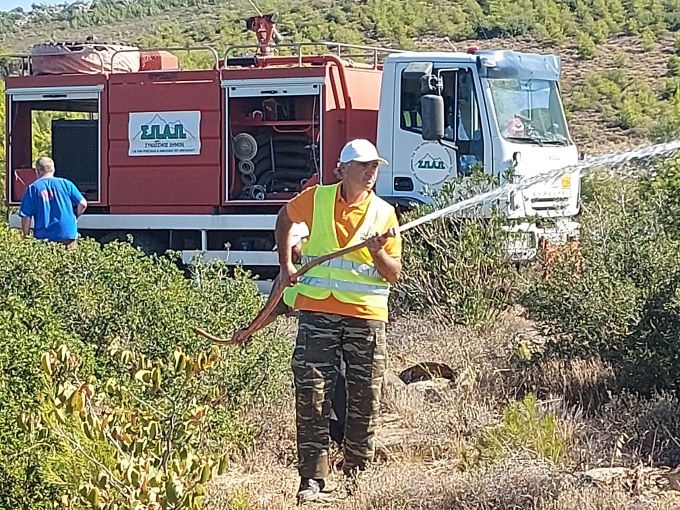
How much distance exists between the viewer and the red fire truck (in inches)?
488

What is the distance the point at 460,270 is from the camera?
10070mm

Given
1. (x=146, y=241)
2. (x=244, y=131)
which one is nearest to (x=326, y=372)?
(x=244, y=131)

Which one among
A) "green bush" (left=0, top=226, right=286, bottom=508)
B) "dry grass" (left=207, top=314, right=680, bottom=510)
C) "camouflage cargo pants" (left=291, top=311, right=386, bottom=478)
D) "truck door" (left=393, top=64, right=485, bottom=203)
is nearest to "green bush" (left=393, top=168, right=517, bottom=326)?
"dry grass" (left=207, top=314, right=680, bottom=510)

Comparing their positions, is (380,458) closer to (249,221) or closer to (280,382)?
(280,382)

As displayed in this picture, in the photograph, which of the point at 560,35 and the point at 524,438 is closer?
the point at 524,438

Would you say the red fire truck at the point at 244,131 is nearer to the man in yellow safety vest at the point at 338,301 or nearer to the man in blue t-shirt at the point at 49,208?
the man in blue t-shirt at the point at 49,208

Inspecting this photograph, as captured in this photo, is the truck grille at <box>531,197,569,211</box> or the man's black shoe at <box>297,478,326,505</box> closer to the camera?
the man's black shoe at <box>297,478,326,505</box>

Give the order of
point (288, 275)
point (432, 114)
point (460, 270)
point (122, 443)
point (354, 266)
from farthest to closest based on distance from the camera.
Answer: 1. point (432, 114)
2. point (460, 270)
3. point (354, 266)
4. point (288, 275)
5. point (122, 443)

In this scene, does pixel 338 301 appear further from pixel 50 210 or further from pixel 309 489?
pixel 50 210

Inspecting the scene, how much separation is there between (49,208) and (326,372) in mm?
6548

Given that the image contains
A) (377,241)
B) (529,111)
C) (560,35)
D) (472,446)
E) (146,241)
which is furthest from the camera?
(560,35)

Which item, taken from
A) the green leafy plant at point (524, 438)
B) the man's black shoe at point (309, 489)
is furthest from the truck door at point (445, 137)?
the man's black shoe at point (309, 489)

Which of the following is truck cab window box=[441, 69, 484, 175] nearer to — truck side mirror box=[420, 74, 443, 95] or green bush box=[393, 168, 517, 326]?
truck side mirror box=[420, 74, 443, 95]

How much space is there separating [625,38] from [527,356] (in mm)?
38511
